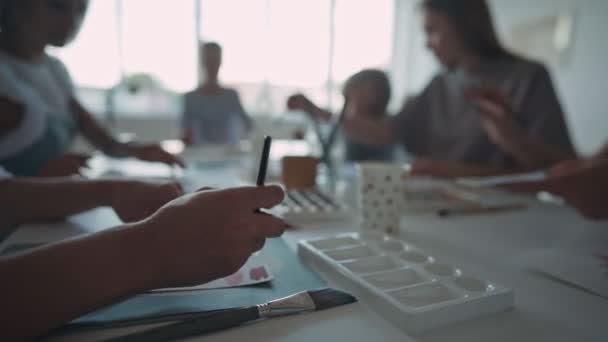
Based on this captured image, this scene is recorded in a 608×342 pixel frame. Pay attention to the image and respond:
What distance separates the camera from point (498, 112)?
87cm

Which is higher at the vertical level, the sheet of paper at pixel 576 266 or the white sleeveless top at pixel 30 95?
the white sleeveless top at pixel 30 95

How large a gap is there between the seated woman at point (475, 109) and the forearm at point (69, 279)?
831 millimetres

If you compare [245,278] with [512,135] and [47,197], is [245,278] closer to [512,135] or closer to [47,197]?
[47,197]

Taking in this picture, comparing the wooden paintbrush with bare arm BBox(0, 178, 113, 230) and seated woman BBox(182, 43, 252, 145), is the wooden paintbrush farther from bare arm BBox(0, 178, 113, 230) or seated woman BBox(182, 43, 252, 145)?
seated woman BBox(182, 43, 252, 145)

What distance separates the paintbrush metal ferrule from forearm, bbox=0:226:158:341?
97mm

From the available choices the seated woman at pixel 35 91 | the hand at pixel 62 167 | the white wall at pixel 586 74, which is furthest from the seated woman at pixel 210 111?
the white wall at pixel 586 74

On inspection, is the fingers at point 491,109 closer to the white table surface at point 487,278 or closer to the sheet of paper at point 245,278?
the white table surface at point 487,278

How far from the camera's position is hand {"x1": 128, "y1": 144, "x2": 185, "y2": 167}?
857 millimetres

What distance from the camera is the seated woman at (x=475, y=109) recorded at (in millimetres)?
990

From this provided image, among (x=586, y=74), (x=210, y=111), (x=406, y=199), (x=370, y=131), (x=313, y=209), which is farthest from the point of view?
(x=586, y=74)

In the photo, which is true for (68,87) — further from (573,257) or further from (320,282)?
(573,257)

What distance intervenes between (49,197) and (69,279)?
1.13 feet

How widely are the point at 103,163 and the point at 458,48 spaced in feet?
4.07

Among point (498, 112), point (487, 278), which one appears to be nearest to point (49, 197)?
point (487, 278)
